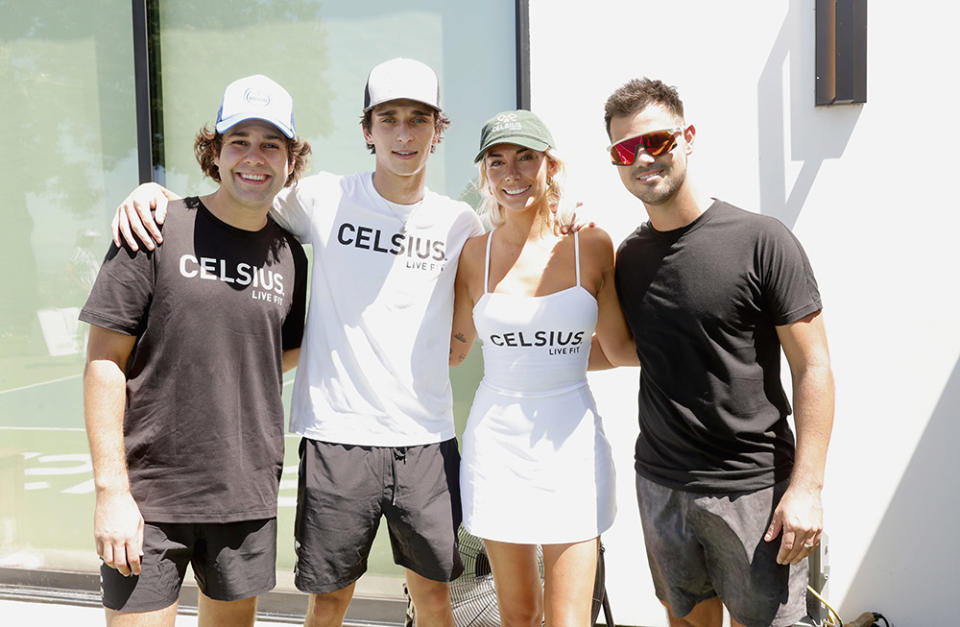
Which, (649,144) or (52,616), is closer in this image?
(649,144)

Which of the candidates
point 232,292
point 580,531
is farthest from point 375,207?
point 580,531

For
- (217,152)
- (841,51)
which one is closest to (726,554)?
(217,152)

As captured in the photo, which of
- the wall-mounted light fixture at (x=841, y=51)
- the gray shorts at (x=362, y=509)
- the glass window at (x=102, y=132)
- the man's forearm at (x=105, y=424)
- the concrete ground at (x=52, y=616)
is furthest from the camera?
the concrete ground at (x=52, y=616)

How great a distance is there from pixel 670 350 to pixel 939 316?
178cm

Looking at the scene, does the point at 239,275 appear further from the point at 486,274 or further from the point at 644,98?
the point at 644,98

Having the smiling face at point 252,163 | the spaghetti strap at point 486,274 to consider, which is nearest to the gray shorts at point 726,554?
the spaghetti strap at point 486,274

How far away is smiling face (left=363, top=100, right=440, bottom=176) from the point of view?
2.20 meters

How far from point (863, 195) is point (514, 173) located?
181 centimetres

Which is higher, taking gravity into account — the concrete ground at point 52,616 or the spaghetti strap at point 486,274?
the spaghetti strap at point 486,274

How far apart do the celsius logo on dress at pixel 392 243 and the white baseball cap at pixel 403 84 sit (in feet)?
1.37

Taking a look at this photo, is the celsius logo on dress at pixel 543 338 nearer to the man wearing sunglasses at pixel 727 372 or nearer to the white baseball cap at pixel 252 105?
the man wearing sunglasses at pixel 727 372

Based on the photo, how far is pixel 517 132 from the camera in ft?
6.79

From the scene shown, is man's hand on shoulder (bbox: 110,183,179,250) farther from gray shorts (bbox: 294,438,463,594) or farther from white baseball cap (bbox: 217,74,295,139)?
gray shorts (bbox: 294,438,463,594)

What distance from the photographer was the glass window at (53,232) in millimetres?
3686
